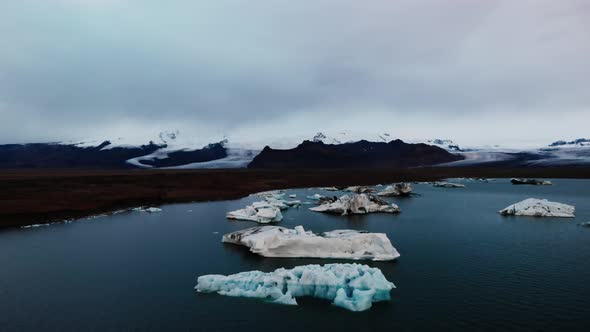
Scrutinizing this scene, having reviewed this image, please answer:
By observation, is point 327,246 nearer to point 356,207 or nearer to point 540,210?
point 356,207

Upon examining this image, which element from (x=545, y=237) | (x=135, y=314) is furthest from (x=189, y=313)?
(x=545, y=237)

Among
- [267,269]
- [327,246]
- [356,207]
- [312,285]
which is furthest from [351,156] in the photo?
[312,285]

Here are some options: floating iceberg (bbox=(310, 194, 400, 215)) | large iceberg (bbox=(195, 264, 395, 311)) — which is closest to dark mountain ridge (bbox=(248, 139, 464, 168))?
floating iceberg (bbox=(310, 194, 400, 215))

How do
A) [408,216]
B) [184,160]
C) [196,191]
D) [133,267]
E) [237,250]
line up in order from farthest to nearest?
1. [184,160]
2. [196,191]
3. [408,216]
4. [237,250]
5. [133,267]

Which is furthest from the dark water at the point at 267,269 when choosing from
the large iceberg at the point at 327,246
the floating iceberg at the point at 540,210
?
the floating iceberg at the point at 540,210

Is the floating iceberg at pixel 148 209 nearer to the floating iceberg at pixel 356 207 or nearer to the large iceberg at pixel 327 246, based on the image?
the floating iceberg at pixel 356 207

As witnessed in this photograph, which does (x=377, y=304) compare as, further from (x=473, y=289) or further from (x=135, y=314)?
(x=135, y=314)
